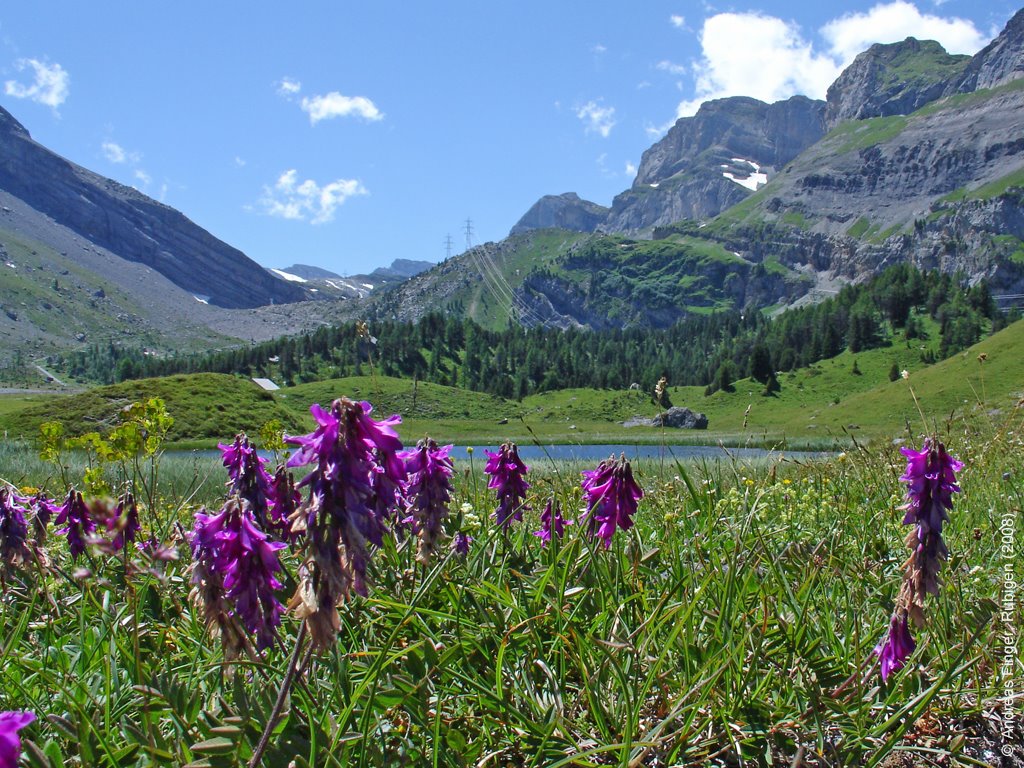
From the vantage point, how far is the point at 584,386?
198250 mm

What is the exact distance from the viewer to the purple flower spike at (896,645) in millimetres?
3234

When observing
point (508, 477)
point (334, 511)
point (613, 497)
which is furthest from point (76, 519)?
point (334, 511)

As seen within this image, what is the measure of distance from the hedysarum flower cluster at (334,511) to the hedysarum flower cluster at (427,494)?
6.08ft

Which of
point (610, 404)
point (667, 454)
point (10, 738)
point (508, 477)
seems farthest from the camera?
point (610, 404)

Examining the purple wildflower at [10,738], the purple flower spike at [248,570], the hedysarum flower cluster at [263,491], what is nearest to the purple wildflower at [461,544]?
the hedysarum flower cluster at [263,491]

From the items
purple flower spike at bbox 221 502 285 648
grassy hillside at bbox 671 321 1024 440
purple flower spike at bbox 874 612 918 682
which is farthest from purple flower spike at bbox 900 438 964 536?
grassy hillside at bbox 671 321 1024 440

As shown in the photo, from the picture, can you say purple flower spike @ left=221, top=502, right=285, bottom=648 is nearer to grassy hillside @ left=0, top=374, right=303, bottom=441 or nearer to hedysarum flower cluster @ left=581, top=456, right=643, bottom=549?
hedysarum flower cluster @ left=581, top=456, right=643, bottom=549

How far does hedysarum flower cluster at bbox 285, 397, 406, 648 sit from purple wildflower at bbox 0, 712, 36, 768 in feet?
2.18

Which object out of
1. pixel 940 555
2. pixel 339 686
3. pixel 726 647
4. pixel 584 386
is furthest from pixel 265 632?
pixel 584 386

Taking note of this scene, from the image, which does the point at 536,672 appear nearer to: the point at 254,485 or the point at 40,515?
the point at 254,485

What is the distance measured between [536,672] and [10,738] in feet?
8.04

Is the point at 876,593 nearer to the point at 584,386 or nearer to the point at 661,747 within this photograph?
the point at 661,747

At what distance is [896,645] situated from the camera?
128 inches

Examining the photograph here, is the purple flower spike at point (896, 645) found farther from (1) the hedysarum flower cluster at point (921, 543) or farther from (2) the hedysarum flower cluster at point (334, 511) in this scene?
(2) the hedysarum flower cluster at point (334, 511)
